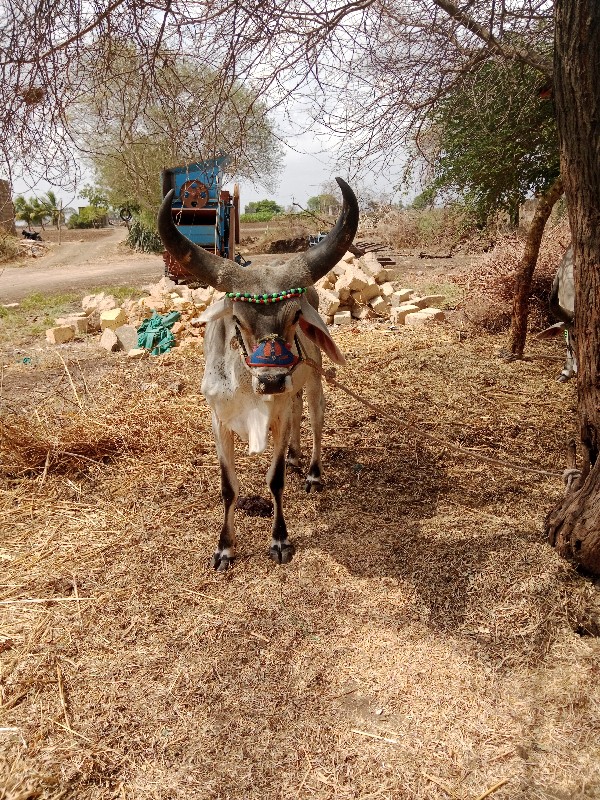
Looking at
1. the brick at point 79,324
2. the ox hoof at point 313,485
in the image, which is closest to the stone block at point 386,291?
the brick at point 79,324

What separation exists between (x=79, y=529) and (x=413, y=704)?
2.49 metres

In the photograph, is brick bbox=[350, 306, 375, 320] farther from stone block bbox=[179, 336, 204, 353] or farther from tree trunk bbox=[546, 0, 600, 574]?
tree trunk bbox=[546, 0, 600, 574]

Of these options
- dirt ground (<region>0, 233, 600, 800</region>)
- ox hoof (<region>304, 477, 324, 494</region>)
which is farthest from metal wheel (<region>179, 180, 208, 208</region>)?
ox hoof (<region>304, 477, 324, 494</region>)

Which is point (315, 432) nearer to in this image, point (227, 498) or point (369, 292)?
point (227, 498)

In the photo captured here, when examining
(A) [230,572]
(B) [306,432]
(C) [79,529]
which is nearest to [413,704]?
(A) [230,572]

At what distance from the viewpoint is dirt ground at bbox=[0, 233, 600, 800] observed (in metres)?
2.39

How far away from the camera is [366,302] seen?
1048 cm

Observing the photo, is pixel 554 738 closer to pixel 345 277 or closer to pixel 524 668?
pixel 524 668

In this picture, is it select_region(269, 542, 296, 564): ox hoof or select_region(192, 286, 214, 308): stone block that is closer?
select_region(269, 542, 296, 564): ox hoof

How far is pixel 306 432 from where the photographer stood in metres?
5.80

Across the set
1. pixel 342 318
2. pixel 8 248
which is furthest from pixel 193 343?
pixel 8 248

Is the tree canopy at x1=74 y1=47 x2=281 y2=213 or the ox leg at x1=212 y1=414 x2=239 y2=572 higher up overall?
the tree canopy at x1=74 y1=47 x2=281 y2=213

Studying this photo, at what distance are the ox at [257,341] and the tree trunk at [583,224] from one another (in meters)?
1.07

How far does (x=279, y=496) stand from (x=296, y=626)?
86 centimetres
